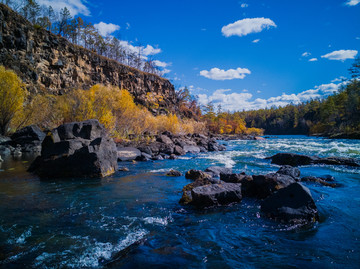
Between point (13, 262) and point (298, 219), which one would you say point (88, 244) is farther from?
point (298, 219)

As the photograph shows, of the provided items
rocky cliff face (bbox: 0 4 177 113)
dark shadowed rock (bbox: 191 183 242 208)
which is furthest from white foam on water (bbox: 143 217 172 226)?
rocky cliff face (bbox: 0 4 177 113)

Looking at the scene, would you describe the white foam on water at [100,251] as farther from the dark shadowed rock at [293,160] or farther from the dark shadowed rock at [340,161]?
the dark shadowed rock at [340,161]

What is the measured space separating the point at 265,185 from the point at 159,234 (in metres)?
3.32

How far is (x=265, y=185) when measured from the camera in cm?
531

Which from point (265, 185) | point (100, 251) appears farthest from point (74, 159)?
point (265, 185)

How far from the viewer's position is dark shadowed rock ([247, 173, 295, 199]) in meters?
5.21

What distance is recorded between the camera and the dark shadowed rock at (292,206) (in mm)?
3723

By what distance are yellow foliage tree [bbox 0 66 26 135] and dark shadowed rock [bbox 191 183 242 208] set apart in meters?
18.3

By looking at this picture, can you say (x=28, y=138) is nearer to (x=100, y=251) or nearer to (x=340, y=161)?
(x=100, y=251)

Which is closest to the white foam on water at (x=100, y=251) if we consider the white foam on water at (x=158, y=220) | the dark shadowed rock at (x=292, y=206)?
the white foam on water at (x=158, y=220)

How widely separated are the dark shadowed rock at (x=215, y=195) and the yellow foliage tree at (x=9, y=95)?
722 inches

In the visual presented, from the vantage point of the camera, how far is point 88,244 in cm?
296

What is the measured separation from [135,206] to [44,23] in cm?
5626

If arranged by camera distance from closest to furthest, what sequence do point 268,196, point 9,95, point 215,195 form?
point 268,196 < point 215,195 < point 9,95
